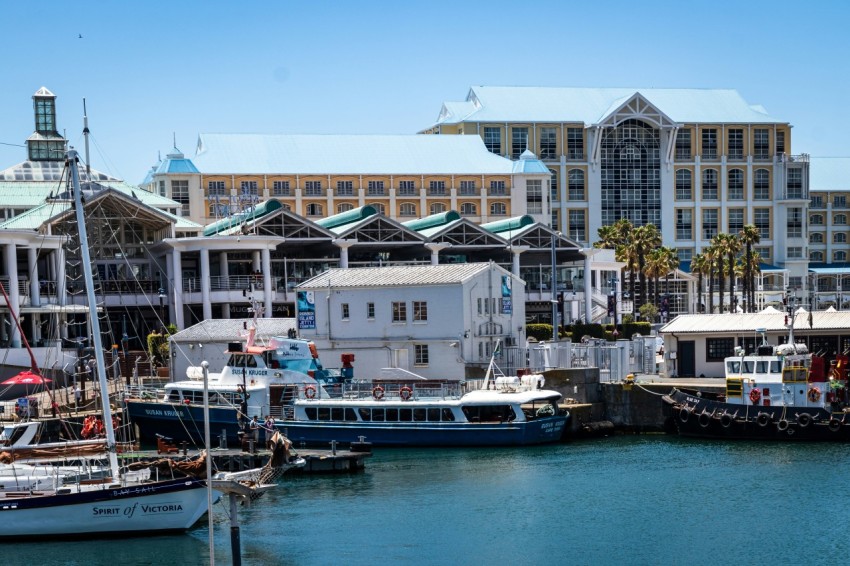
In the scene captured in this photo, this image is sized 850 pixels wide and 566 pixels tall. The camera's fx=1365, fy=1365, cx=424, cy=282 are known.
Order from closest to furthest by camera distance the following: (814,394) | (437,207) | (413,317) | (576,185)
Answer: (814,394) → (413,317) → (437,207) → (576,185)

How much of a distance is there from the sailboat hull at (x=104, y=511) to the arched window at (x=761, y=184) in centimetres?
11054

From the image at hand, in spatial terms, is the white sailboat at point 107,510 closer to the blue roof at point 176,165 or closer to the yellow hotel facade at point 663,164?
the blue roof at point 176,165

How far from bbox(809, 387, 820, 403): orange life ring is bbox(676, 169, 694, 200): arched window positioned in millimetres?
83378

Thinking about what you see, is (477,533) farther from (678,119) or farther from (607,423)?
(678,119)

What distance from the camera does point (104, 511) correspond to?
45.3 m

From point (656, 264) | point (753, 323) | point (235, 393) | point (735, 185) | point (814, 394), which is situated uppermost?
point (735, 185)

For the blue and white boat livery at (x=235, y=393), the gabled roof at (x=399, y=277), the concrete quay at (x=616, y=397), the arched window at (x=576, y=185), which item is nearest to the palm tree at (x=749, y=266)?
the arched window at (x=576, y=185)

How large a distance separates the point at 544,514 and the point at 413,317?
83.1 feet

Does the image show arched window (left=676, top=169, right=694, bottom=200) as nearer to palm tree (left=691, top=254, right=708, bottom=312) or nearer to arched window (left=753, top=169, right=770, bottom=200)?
arched window (left=753, top=169, right=770, bottom=200)

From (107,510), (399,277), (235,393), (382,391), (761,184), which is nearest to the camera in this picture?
(107,510)

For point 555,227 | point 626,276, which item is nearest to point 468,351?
point 626,276

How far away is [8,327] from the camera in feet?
273

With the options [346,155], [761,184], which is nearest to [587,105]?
[761,184]

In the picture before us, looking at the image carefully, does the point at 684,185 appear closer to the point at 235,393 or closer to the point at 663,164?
the point at 663,164
